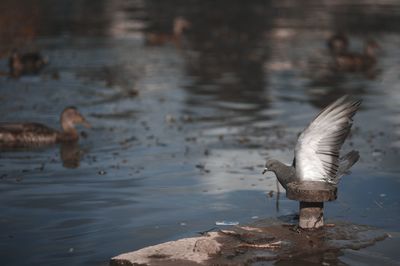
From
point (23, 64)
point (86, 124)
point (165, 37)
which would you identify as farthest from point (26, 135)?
point (165, 37)

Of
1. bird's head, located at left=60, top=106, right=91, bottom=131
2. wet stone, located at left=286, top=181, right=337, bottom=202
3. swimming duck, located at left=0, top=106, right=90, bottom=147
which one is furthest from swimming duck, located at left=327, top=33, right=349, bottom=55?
wet stone, located at left=286, top=181, right=337, bottom=202

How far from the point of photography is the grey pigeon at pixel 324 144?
9.61 meters

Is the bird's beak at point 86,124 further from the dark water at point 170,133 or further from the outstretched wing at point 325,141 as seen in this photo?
the outstretched wing at point 325,141

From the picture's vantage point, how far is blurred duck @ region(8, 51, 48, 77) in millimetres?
24172

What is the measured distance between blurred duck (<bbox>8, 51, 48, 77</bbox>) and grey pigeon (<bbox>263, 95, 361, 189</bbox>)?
15.6 metres

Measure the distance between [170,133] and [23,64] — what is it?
8.72 metres

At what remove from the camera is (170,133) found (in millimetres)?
17453

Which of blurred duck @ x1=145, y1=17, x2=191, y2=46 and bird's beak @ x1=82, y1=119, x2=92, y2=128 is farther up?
blurred duck @ x1=145, y1=17, x2=191, y2=46

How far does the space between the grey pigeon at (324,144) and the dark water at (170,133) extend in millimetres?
1085

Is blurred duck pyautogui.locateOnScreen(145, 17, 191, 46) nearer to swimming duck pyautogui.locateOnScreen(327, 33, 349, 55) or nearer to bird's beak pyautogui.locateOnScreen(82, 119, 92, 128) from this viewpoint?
swimming duck pyautogui.locateOnScreen(327, 33, 349, 55)

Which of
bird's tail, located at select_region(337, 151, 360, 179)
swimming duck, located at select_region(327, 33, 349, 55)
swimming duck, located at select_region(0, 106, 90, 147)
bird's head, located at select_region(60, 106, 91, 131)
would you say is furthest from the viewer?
swimming duck, located at select_region(327, 33, 349, 55)

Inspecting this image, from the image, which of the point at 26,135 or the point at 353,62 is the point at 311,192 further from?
the point at 353,62

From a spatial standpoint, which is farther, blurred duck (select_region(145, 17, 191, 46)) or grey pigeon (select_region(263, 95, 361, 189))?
blurred duck (select_region(145, 17, 191, 46))

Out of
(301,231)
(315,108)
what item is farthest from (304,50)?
(301,231)
